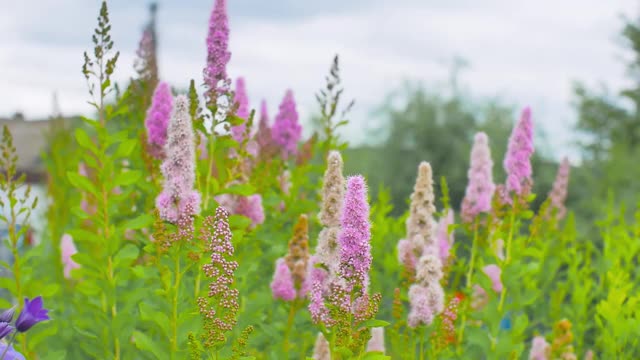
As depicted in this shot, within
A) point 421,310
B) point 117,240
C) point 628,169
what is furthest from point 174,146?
point 628,169

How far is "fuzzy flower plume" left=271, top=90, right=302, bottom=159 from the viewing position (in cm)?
580

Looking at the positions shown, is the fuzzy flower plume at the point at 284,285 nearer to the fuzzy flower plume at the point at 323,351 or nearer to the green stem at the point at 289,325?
the green stem at the point at 289,325

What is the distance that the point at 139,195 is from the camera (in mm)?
4750

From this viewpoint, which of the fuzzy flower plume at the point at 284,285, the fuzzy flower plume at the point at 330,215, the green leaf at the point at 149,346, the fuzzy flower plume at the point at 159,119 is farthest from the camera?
the fuzzy flower plume at the point at 159,119

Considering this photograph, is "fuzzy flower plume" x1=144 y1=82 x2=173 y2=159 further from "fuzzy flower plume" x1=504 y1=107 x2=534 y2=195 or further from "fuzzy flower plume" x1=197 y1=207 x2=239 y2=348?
"fuzzy flower plume" x1=504 y1=107 x2=534 y2=195

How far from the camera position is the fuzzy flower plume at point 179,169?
10.3 ft

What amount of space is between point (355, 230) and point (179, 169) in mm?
1042

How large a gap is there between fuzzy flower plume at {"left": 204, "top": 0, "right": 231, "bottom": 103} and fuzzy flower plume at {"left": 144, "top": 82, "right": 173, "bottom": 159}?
0.50 meters

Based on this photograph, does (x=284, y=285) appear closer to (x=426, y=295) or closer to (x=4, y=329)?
(x=426, y=295)

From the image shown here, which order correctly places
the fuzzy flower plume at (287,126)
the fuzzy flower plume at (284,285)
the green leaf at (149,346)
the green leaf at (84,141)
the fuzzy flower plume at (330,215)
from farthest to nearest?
the fuzzy flower plume at (287,126)
the fuzzy flower plume at (284,285)
the green leaf at (84,141)
the green leaf at (149,346)
the fuzzy flower plume at (330,215)

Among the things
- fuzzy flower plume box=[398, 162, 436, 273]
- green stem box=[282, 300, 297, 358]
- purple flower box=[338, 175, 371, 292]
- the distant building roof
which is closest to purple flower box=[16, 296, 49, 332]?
purple flower box=[338, 175, 371, 292]

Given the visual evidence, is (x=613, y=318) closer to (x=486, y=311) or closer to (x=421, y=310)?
(x=486, y=311)

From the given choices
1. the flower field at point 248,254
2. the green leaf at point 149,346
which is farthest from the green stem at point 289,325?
the green leaf at point 149,346

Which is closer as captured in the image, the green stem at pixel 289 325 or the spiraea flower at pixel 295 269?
the spiraea flower at pixel 295 269
